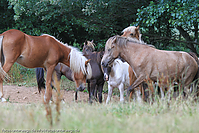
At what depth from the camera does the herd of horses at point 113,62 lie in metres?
5.33

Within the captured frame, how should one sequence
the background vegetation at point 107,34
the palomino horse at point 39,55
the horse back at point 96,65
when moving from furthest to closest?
1. the horse back at point 96,65
2. the palomino horse at point 39,55
3. the background vegetation at point 107,34

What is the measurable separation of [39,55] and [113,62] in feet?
7.12

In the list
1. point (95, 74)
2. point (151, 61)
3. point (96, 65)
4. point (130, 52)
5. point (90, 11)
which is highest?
point (90, 11)

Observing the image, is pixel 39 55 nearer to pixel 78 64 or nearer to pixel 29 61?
pixel 29 61

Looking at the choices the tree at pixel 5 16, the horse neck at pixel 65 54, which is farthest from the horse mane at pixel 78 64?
the tree at pixel 5 16

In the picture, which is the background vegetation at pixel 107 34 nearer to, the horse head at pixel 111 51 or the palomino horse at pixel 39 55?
the horse head at pixel 111 51

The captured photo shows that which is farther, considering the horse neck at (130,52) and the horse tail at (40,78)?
the horse tail at (40,78)

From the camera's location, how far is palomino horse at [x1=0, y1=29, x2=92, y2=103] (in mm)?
6266

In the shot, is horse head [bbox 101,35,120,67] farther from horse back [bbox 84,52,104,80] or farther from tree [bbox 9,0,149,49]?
tree [bbox 9,0,149,49]

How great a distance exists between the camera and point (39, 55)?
6.71 metres

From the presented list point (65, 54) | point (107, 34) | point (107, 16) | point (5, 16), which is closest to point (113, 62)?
point (65, 54)

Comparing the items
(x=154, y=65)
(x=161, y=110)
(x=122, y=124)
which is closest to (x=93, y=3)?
(x=154, y=65)

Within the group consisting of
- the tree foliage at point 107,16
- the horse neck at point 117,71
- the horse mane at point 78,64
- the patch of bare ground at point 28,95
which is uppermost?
the tree foliage at point 107,16

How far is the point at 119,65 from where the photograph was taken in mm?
7559
